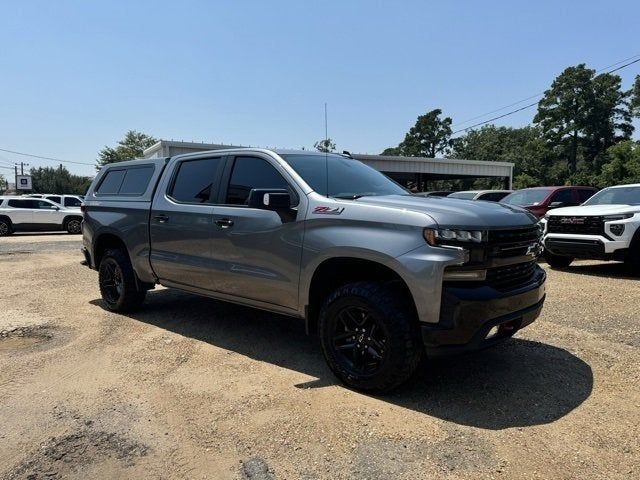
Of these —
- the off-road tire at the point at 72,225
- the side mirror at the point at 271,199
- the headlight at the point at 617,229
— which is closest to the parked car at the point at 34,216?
the off-road tire at the point at 72,225

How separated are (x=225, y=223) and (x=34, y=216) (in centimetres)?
2098

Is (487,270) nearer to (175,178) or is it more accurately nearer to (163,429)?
(163,429)

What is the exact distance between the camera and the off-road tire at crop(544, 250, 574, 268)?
9.94 metres

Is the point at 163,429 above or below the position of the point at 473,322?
below

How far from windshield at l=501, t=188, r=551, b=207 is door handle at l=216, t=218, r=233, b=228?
9.35m

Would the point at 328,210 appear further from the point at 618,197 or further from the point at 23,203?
the point at 23,203

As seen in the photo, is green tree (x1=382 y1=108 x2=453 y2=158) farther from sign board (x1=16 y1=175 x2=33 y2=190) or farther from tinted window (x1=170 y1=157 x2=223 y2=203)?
tinted window (x1=170 y1=157 x2=223 y2=203)

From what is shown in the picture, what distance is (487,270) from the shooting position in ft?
11.6

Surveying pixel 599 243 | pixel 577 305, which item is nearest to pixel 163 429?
pixel 577 305

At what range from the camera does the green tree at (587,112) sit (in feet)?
202

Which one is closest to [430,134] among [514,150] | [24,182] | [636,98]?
[514,150]

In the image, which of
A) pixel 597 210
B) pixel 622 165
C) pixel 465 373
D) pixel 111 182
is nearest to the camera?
pixel 465 373

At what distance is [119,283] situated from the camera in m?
6.40

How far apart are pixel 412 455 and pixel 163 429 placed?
1635 millimetres
